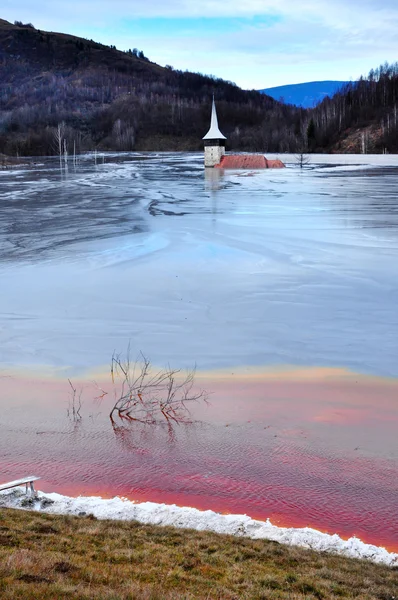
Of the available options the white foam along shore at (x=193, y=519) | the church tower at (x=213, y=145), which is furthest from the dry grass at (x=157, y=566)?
the church tower at (x=213, y=145)

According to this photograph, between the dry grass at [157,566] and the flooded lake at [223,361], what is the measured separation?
42.6 inches

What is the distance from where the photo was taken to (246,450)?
8.23 metres

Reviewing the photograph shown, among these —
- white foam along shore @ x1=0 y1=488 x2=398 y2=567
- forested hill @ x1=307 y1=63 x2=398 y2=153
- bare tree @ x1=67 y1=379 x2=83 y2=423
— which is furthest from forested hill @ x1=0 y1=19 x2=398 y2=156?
white foam along shore @ x1=0 y1=488 x2=398 y2=567

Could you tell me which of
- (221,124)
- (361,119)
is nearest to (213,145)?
(361,119)

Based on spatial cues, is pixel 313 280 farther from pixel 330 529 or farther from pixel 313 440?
pixel 330 529

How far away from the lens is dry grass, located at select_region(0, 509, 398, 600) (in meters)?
4.54

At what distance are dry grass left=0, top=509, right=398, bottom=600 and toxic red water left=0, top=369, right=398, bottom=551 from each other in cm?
108

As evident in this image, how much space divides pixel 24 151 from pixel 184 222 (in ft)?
342

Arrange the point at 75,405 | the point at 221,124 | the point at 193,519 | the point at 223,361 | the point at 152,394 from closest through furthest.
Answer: the point at 193,519 < the point at 75,405 < the point at 152,394 < the point at 223,361 < the point at 221,124

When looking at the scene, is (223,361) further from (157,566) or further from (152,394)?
(157,566)

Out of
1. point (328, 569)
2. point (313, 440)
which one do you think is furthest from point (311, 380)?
point (328, 569)

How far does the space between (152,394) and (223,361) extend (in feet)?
5.17

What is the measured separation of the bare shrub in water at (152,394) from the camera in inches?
366

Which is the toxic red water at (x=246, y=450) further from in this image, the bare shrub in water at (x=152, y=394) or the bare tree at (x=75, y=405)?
the bare shrub in water at (x=152, y=394)
